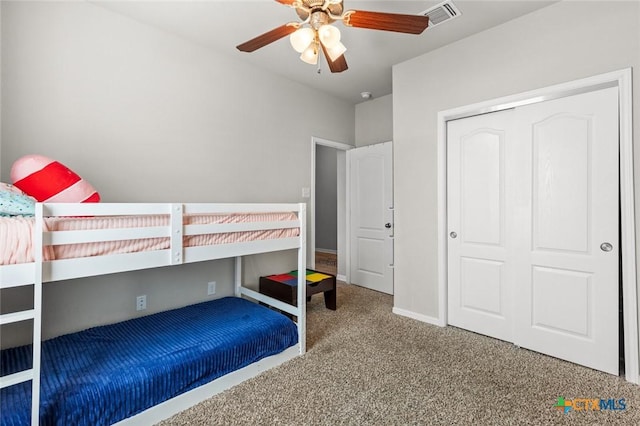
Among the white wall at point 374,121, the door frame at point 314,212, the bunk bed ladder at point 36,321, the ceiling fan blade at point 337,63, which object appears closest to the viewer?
the bunk bed ladder at point 36,321

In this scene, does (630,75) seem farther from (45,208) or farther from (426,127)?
(45,208)

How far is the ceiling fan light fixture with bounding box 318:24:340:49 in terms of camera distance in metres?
1.59

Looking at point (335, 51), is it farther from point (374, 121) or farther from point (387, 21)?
point (374, 121)

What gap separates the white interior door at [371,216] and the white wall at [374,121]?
262 mm

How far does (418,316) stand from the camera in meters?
3.05

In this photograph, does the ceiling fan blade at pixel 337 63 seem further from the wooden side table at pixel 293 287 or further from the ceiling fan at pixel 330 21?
the wooden side table at pixel 293 287

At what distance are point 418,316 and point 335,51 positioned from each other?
2485mm

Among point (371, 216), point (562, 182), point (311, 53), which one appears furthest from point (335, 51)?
point (371, 216)

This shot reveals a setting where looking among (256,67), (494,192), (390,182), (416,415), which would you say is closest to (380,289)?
(390,182)

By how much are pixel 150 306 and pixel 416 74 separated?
10.5ft

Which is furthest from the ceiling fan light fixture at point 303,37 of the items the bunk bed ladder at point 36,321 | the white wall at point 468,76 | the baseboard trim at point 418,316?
the baseboard trim at point 418,316

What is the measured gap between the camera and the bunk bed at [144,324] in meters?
1.35

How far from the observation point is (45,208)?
1.33m

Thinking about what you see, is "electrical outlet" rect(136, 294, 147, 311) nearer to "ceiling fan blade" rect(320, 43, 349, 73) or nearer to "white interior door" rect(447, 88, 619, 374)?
"ceiling fan blade" rect(320, 43, 349, 73)
